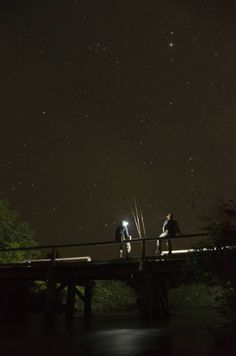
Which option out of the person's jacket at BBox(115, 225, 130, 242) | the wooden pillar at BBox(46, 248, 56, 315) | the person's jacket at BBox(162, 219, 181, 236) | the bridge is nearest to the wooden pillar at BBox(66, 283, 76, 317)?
the bridge

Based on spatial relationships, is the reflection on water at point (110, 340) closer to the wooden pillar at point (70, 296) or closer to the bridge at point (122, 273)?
the bridge at point (122, 273)

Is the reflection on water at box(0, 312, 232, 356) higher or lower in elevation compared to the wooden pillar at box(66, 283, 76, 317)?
A: lower

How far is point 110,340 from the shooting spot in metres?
14.6

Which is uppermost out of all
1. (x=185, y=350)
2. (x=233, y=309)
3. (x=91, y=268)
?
(x=91, y=268)

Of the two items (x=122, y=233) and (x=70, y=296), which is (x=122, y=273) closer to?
(x=122, y=233)

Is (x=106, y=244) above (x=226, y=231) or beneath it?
above

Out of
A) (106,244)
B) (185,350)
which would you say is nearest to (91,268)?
(106,244)

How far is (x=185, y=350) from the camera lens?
12.5 metres

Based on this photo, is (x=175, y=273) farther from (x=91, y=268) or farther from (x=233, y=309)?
(x=233, y=309)

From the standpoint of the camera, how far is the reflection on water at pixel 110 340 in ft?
41.1

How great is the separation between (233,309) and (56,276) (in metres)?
14.8

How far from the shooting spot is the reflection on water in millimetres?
12539

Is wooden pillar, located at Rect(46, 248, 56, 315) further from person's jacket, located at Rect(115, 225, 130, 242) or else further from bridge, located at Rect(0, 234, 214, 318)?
person's jacket, located at Rect(115, 225, 130, 242)

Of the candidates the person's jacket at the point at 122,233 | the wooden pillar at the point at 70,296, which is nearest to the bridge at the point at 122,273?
the wooden pillar at the point at 70,296
